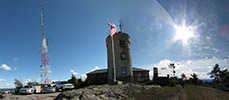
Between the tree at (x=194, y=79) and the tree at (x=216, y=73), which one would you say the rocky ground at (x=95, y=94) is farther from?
the tree at (x=216, y=73)

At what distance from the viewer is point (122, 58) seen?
83.4 ft

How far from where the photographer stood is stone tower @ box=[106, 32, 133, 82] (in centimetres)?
2498

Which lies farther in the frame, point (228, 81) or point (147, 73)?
point (147, 73)

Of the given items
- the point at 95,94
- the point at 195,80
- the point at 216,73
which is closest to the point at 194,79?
the point at 195,80

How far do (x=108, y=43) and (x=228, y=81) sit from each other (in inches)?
846

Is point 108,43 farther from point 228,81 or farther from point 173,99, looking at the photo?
point 228,81

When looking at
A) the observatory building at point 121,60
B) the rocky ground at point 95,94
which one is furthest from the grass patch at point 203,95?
the observatory building at point 121,60

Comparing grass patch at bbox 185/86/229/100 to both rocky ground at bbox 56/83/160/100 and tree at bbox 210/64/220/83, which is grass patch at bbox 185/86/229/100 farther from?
tree at bbox 210/64/220/83

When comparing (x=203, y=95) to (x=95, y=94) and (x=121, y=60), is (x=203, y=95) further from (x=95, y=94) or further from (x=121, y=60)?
(x=121, y=60)

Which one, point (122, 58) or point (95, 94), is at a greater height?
point (122, 58)

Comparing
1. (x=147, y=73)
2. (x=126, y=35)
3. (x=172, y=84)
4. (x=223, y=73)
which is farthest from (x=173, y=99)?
(x=223, y=73)

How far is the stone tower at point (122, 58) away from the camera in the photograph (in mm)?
24984

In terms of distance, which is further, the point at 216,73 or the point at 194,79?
the point at 216,73

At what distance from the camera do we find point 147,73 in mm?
31000
